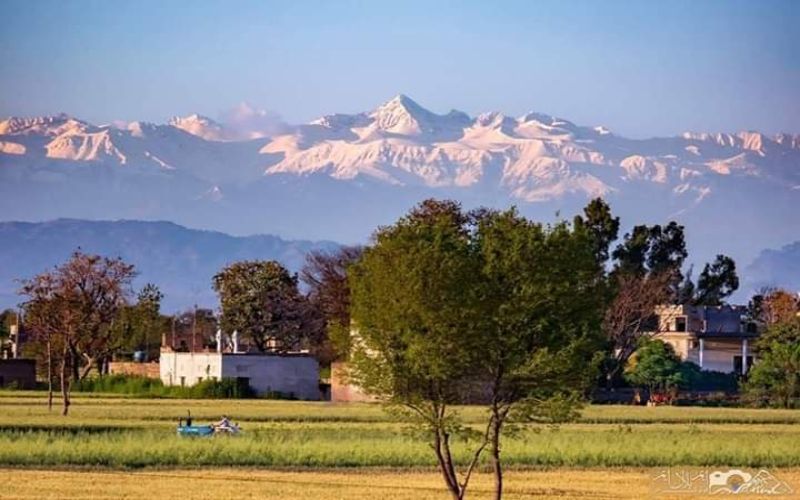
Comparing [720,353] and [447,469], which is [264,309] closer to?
[720,353]

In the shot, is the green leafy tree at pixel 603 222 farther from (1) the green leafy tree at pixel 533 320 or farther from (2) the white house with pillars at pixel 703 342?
(1) the green leafy tree at pixel 533 320

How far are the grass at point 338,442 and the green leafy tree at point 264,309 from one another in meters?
61.4

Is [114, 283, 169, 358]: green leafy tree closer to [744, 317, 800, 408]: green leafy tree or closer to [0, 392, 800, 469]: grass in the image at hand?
[0, 392, 800, 469]: grass

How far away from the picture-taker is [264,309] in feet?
469

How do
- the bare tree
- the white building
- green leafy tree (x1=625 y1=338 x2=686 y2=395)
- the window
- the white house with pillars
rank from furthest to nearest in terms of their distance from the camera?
the white house with pillars, the window, green leafy tree (x1=625 y1=338 x2=686 y2=395), the white building, the bare tree

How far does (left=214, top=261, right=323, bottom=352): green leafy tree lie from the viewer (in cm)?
14162

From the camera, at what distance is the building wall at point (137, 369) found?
122287 millimetres

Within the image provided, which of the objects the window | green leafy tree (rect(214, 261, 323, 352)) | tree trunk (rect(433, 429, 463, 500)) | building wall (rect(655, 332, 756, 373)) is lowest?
tree trunk (rect(433, 429, 463, 500))

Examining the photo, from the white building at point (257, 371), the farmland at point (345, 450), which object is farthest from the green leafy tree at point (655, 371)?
the farmland at point (345, 450)

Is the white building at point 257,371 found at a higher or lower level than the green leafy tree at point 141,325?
lower

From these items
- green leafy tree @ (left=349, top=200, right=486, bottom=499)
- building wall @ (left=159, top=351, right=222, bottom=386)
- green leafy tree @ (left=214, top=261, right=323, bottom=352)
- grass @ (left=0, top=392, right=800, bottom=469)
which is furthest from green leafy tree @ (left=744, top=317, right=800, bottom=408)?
green leafy tree @ (left=349, top=200, right=486, bottom=499)

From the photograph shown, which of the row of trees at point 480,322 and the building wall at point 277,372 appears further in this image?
the building wall at point 277,372

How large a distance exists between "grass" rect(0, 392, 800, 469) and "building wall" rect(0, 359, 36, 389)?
125ft

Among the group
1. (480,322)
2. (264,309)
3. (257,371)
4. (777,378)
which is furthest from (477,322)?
(264,309)
